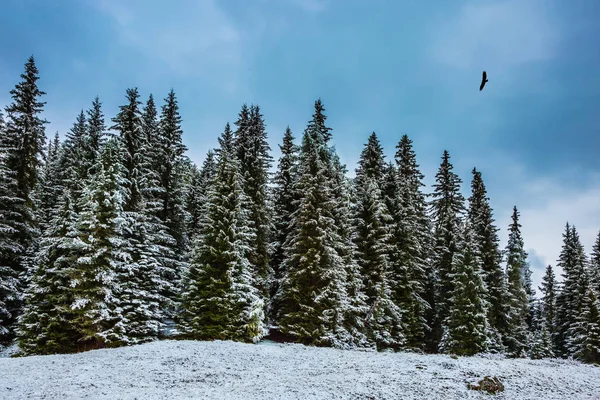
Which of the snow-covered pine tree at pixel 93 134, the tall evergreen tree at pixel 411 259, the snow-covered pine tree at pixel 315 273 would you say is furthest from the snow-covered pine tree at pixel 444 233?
the snow-covered pine tree at pixel 93 134

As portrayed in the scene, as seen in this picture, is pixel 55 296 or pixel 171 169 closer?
pixel 55 296

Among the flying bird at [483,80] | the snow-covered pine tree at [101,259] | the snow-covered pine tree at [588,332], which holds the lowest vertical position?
the snow-covered pine tree at [588,332]

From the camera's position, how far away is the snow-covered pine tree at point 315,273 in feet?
80.4

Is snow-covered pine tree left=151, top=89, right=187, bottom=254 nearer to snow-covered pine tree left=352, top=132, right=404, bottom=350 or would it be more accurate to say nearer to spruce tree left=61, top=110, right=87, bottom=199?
spruce tree left=61, top=110, right=87, bottom=199

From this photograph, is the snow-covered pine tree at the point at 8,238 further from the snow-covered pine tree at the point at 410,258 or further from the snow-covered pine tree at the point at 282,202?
the snow-covered pine tree at the point at 410,258

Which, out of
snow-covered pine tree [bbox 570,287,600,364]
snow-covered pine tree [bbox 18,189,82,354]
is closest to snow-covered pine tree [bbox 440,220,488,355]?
snow-covered pine tree [bbox 570,287,600,364]

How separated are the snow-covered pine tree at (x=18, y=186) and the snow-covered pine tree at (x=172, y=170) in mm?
8157

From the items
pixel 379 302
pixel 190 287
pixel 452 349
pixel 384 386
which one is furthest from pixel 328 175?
pixel 384 386

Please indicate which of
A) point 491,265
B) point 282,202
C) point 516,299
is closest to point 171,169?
point 282,202

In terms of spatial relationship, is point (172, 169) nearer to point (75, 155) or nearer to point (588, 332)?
point (75, 155)

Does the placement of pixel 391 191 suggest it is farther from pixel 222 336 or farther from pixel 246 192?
pixel 222 336

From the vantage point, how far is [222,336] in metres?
22.8

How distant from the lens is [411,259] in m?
33.3

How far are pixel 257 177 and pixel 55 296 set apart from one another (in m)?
15.1
